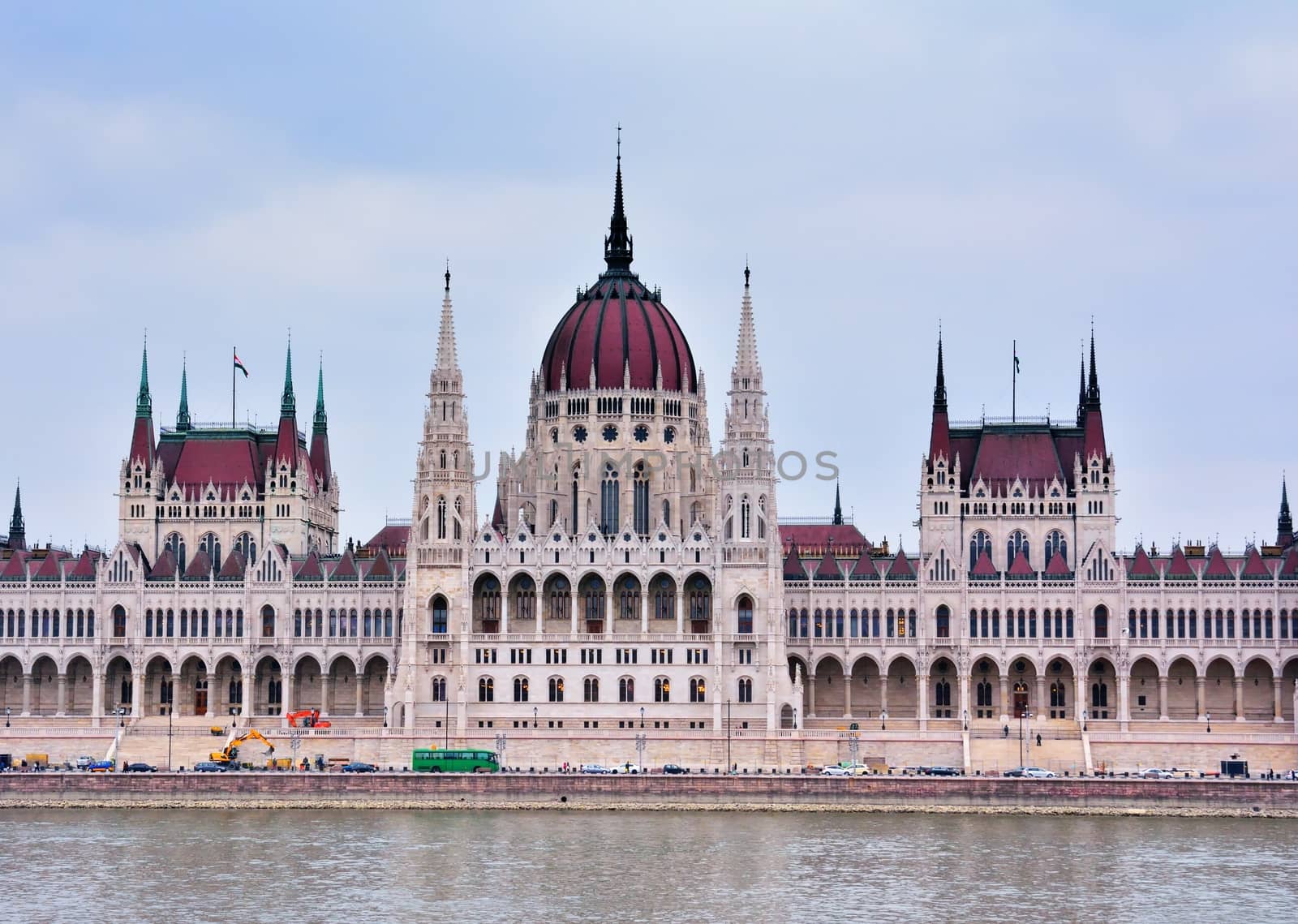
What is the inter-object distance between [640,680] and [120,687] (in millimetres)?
36862

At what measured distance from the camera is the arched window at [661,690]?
168 meters

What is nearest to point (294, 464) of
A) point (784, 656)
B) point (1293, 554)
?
point (784, 656)

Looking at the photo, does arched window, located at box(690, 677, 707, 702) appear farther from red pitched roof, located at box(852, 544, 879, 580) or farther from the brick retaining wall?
the brick retaining wall

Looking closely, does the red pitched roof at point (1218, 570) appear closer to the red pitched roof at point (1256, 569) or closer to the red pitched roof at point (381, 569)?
the red pitched roof at point (1256, 569)

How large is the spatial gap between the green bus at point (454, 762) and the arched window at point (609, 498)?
99.9 feet

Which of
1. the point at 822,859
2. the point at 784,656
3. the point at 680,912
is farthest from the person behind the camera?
the point at 784,656

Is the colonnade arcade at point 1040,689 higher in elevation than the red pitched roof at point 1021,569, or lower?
lower

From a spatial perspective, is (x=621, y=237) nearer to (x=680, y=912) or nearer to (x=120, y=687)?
(x=120, y=687)

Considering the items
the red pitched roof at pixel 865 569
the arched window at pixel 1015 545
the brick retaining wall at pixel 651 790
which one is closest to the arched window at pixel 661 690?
the red pitched roof at pixel 865 569

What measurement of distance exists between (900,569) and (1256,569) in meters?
22.5

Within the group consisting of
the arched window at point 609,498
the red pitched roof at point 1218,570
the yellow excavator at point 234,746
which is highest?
the arched window at point 609,498

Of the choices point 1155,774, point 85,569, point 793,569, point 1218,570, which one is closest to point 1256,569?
point 1218,570

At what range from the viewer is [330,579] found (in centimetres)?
17862

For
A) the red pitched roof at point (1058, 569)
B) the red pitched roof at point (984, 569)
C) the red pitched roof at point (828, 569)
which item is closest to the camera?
the red pitched roof at point (1058, 569)
